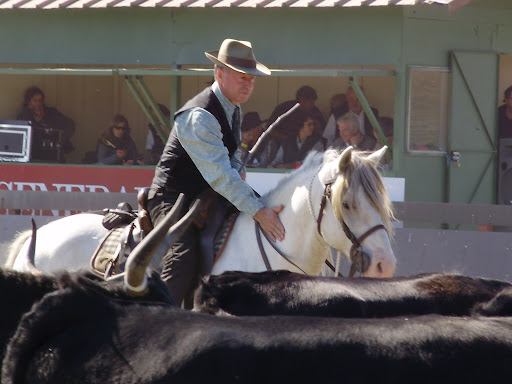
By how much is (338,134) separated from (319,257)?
7238 millimetres

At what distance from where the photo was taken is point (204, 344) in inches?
95.9

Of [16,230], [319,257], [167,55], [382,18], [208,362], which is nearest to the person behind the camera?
[208,362]

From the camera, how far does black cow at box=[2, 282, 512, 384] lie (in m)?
2.36

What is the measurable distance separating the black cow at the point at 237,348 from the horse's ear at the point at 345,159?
3.00 metres

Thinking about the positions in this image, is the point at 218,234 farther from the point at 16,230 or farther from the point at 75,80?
the point at 75,80

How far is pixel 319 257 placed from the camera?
233 inches

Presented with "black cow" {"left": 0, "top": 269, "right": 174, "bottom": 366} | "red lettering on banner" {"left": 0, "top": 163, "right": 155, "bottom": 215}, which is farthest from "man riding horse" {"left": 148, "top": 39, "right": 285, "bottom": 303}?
"red lettering on banner" {"left": 0, "top": 163, "right": 155, "bottom": 215}

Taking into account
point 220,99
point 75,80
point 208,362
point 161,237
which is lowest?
point 208,362

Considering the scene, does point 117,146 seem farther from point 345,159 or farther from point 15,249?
point 345,159

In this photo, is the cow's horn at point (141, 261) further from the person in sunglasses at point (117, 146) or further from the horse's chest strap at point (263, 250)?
the person in sunglasses at point (117, 146)

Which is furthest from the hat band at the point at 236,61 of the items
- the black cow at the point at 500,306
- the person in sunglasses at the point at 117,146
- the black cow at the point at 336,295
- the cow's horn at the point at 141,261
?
the person in sunglasses at the point at 117,146

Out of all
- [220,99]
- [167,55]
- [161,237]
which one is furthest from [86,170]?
[161,237]

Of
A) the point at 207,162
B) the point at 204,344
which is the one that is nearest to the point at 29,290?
the point at 204,344

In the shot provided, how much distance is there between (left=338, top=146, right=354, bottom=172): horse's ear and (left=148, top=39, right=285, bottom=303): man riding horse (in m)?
0.56
